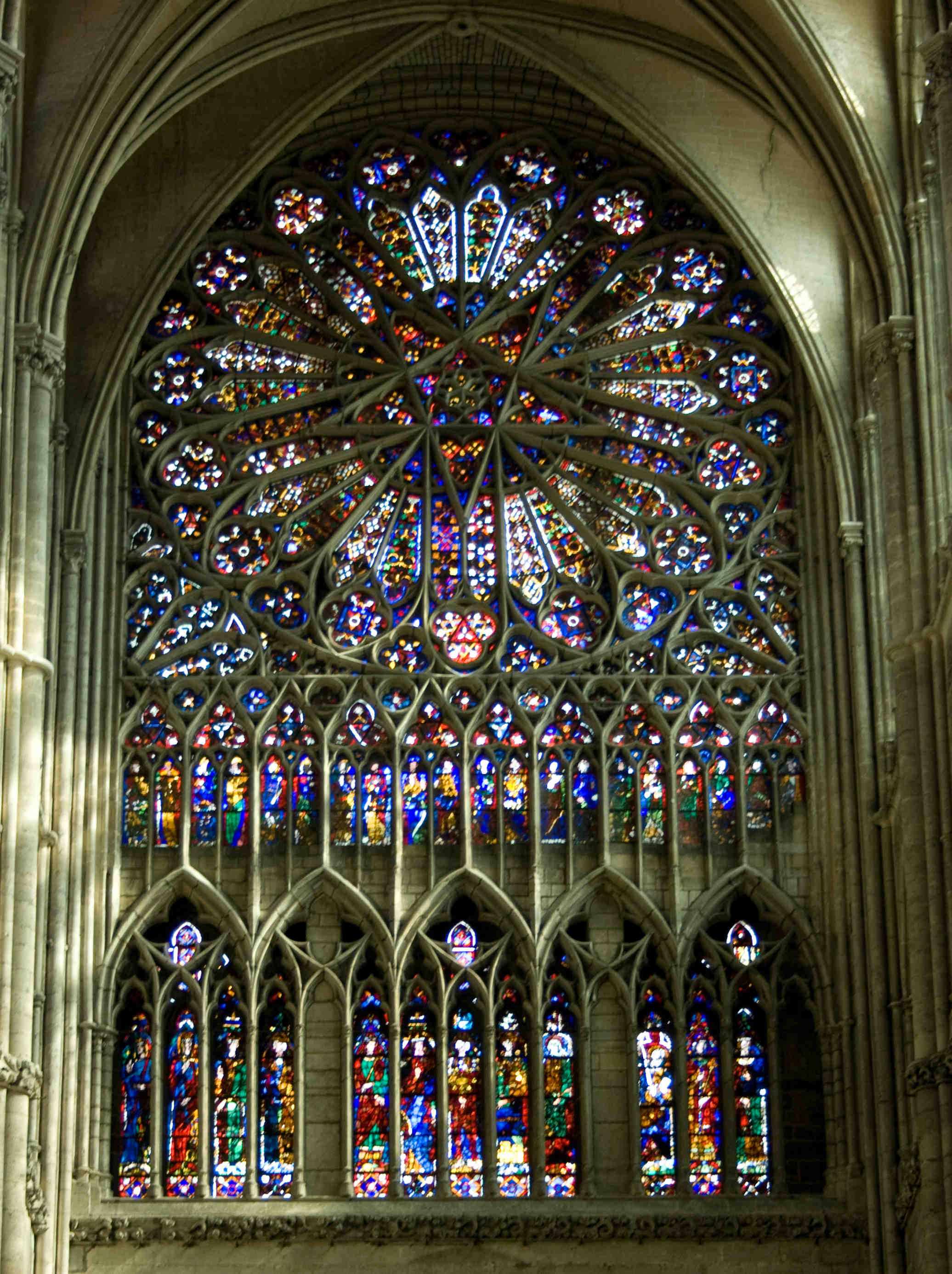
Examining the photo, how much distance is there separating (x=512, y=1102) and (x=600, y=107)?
333 inches

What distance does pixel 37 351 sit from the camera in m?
22.5

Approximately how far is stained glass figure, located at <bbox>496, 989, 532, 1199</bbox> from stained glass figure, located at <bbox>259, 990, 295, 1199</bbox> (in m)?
1.62

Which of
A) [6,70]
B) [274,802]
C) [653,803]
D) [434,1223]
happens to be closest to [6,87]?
[6,70]

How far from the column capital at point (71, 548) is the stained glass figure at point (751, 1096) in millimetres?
6296

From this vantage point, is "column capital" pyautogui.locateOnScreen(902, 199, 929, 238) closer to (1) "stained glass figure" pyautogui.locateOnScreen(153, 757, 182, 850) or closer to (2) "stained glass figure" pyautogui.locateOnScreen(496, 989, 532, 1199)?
(2) "stained glass figure" pyautogui.locateOnScreen(496, 989, 532, 1199)

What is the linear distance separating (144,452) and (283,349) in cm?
158

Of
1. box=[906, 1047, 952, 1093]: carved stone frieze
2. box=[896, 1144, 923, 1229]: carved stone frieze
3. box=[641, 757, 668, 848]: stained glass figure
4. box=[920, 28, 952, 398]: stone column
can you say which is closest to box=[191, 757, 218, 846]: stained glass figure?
box=[641, 757, 668, 848]: stained glass figure

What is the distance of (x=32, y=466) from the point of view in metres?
22.0

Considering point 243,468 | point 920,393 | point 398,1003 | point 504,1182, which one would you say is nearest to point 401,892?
point 398,1003

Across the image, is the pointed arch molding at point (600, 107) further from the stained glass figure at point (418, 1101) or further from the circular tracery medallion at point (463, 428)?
the stained glass figure at point (418, 1101)

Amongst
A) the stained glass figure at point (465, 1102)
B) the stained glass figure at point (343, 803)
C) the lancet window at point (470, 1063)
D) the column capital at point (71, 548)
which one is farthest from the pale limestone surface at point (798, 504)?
the stained glass figure at point (465, 1102)

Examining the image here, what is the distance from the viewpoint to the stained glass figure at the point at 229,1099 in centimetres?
2394

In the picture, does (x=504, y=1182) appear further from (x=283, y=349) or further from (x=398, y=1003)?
(x=283, y=349)

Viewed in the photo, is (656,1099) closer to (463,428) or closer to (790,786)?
(790,786)
